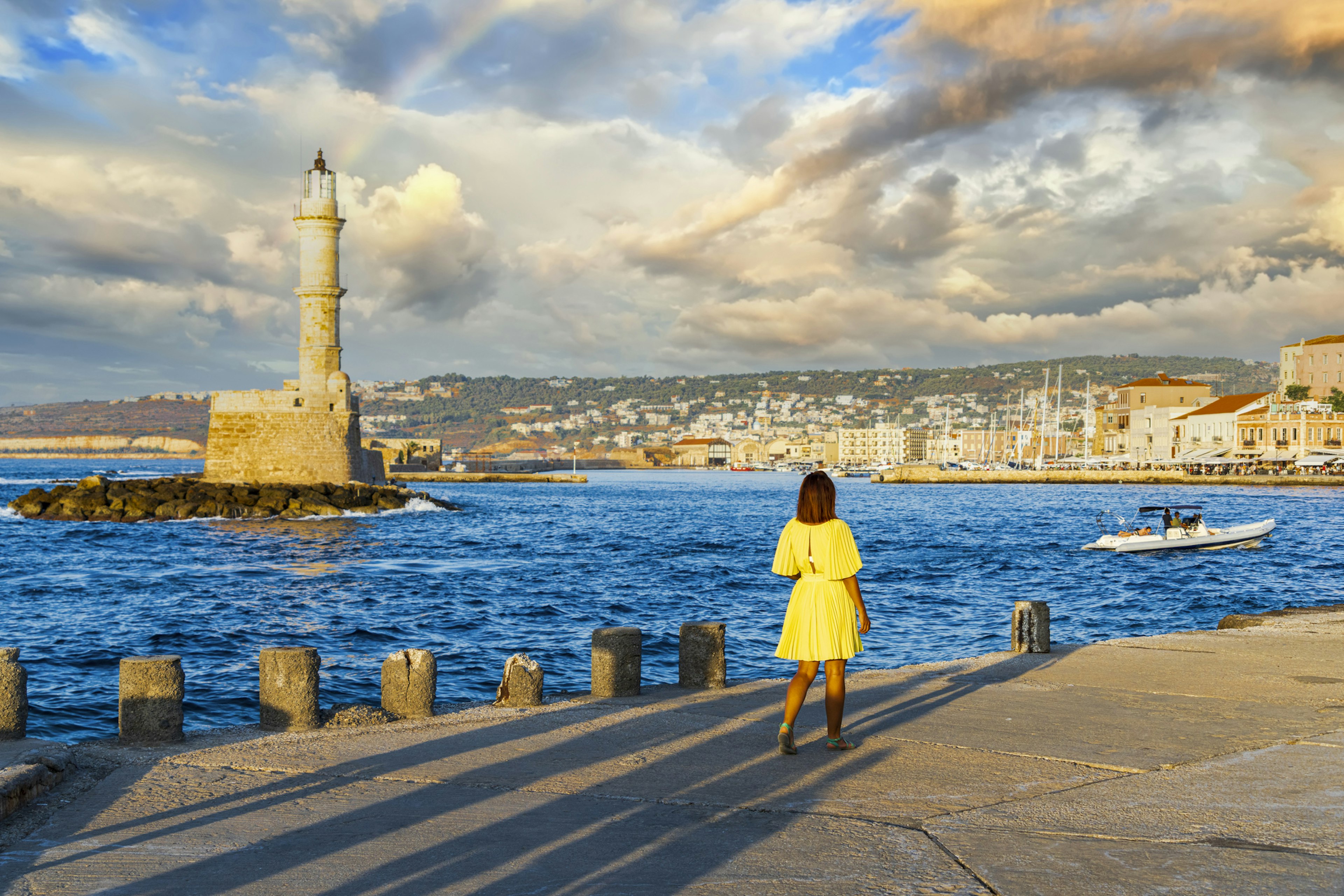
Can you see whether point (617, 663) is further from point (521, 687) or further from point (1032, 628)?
point (1032, 628)

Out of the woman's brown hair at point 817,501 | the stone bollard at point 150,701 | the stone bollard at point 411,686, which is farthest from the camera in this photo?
the stone bollard at point 411,686

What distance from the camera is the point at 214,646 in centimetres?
1510

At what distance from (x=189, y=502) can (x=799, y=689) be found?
146ft

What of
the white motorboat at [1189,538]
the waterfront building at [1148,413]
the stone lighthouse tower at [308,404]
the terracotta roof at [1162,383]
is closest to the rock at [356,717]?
the white motorboat at [1189,538]

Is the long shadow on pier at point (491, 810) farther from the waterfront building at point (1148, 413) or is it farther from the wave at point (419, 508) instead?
the waterfront building at point (1148, 413)

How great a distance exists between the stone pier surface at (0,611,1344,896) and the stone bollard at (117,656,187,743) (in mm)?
178

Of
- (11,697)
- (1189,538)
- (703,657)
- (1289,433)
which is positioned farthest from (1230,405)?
(11,697)

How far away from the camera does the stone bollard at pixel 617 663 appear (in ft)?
24.7

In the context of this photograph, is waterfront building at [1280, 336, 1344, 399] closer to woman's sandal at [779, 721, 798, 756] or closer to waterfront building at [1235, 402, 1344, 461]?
waterfront building at [1235, 402, 1344, 461]

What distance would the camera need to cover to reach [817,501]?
19.0ft

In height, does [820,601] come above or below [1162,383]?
below

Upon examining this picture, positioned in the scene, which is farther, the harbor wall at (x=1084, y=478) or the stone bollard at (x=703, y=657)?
the harbor wall at (x=1084, y=478)

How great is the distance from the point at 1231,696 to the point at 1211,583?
18.8 m

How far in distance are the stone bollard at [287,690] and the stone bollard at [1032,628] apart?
6.07m
